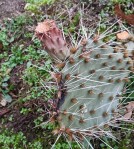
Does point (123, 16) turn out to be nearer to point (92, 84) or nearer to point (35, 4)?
point (35, 4)

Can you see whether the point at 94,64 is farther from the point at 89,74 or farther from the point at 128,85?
the point at 128,85

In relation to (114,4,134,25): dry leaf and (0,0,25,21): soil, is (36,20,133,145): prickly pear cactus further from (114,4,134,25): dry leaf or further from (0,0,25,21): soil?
(0,0,25,21): soil

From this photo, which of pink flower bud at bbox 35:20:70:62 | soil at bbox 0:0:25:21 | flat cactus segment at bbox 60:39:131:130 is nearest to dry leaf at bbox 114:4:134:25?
flat cactus segment at bbox 60:39:131:130

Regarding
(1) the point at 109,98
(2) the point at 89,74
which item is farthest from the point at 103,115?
(2) the point at 89,74

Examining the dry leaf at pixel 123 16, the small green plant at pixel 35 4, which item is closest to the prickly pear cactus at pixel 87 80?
the dry leaf at pixel 123 16

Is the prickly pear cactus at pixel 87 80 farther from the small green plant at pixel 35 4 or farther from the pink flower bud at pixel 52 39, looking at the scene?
the small green plant at pixel 35 4

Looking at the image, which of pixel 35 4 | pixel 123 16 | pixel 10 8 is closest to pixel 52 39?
pixel 123 16

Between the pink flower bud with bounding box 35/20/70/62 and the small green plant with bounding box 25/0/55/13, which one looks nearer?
the pink flower bud with bounding box 35/20/70/62
